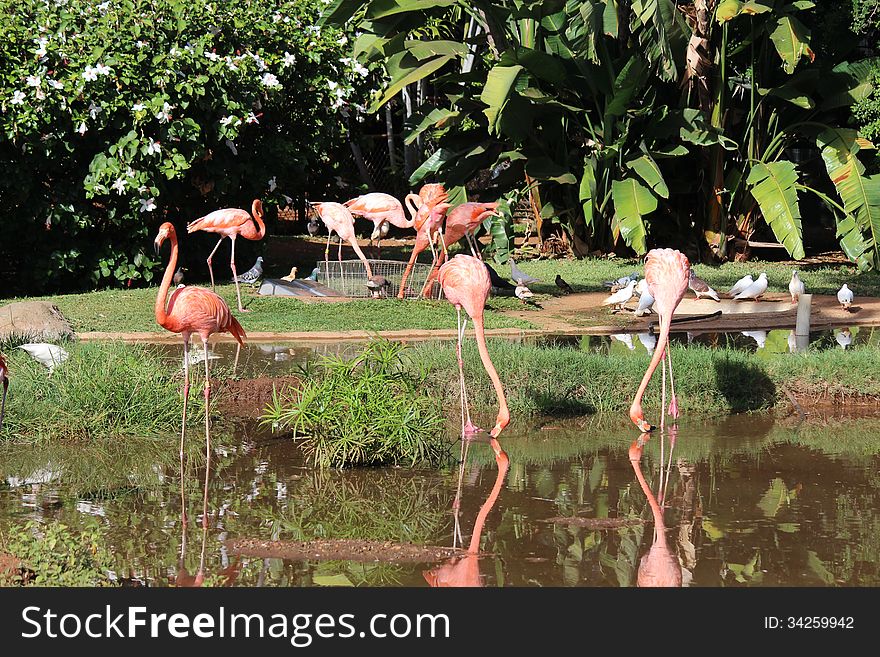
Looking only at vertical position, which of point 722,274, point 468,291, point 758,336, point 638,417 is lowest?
point 638,417

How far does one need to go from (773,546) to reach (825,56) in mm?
14567

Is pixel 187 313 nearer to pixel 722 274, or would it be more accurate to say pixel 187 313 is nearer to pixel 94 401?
pixel 94 401

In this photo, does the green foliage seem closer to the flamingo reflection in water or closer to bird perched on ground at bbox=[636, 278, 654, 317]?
the flamingo reflection in water

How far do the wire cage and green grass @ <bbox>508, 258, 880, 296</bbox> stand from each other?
1469mm

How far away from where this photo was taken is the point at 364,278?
13.6 metres

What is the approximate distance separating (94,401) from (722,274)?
10.0 meters

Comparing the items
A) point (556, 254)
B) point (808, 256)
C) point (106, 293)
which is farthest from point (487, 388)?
point (808, 256)

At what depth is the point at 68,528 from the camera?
16.4ft

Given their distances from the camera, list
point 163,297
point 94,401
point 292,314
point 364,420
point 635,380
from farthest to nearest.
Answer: point 292,314
point 635,380
point 94,401
point 163,297
point 364,420

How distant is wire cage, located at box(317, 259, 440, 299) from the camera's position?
12953mm

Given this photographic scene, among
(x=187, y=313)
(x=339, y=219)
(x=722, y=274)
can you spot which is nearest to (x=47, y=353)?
(x=187, y=313)

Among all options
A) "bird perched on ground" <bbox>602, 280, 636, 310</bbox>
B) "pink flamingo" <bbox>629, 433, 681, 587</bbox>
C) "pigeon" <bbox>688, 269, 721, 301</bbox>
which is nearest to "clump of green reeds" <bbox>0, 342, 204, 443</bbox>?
"pink flamingo" <bbox>629, 433, 681, 587</bbox>

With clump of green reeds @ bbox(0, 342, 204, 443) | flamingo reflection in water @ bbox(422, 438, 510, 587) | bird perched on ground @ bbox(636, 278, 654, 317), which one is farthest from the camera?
bird perched on ground @ bbox(636, 278, 654, 317)

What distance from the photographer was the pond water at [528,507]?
4.58 metres
